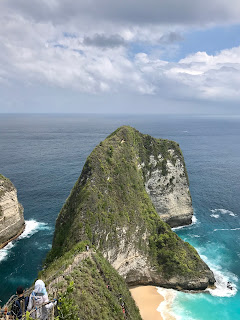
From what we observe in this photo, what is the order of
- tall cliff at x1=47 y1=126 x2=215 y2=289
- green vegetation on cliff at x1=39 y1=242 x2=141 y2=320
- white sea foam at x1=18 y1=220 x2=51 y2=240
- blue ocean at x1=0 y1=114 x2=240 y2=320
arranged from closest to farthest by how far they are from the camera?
green vegetation on cliff at x1=39 y1=242 x2=141 y2=320 < tall cliff at x1=47 y1=126 x2=215 y2=289 < blue ocean at x1=0 y1=114 x2=240 y2=320 < white sea foam at x1=18 y1=220 x2=51 y2=240

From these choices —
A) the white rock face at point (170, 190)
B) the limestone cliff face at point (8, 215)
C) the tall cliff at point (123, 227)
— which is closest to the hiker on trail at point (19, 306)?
the tall cliff at point (123, 227)

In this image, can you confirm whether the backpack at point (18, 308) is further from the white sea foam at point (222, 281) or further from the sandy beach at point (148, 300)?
the white sea foam at point (222, 281)

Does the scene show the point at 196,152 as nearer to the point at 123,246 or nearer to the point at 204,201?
the point at 204,201

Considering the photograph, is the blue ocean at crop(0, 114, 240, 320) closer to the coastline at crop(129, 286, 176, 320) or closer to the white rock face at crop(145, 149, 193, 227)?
the coastline at crop(129, 286, 176, 320)

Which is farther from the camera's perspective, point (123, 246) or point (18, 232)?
point (18, 232)

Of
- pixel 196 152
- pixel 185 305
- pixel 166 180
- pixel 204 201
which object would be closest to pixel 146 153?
pixel 166 180

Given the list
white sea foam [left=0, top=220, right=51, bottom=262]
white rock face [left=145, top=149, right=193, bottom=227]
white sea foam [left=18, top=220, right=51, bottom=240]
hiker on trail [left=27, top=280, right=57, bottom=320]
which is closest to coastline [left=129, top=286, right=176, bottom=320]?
white rock face [left=145, top=149, right=193, bottom=227]
